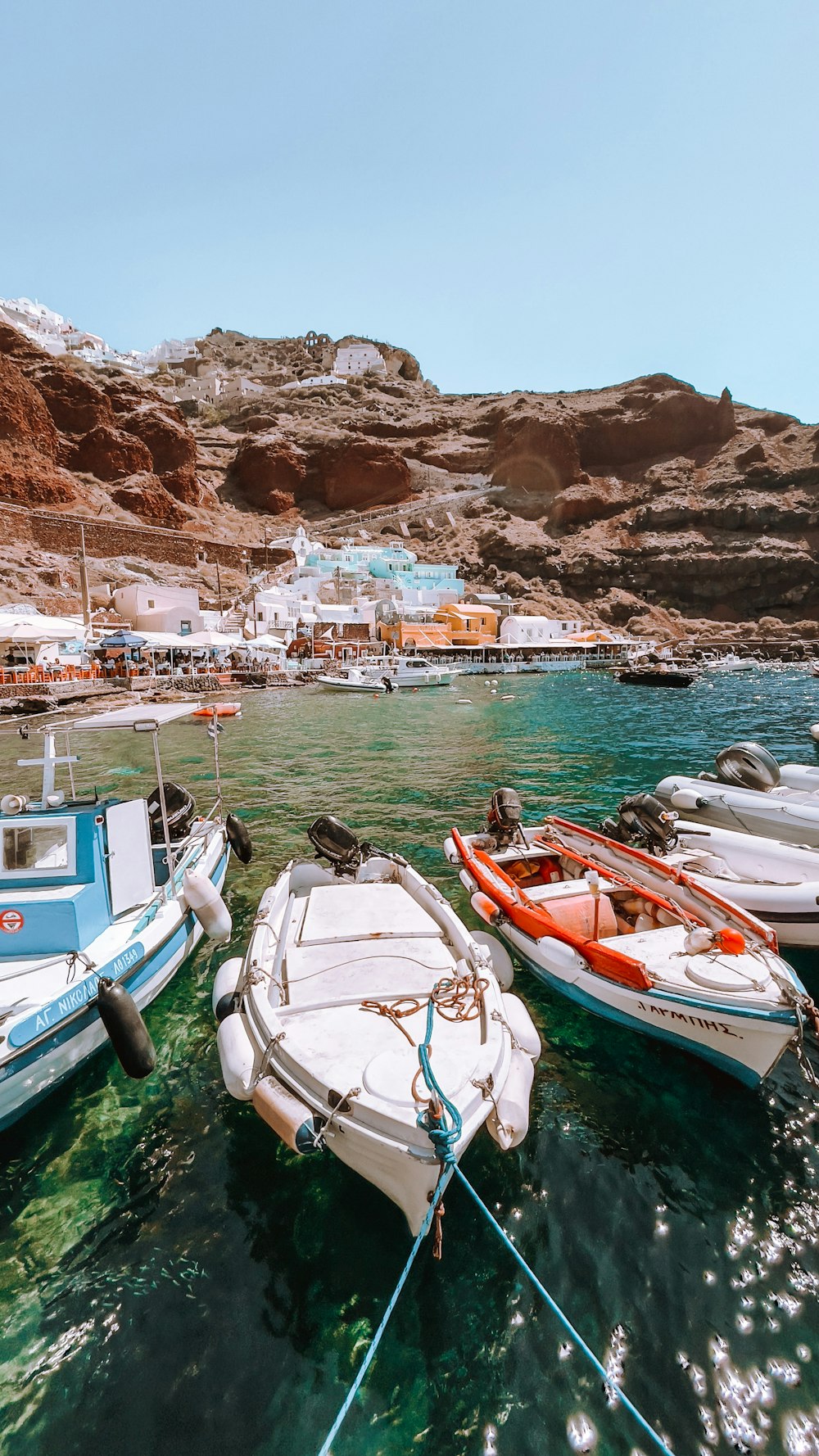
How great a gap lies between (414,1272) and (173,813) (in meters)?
7.70

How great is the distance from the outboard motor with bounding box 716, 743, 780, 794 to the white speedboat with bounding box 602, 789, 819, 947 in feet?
11.2

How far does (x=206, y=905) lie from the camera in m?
7.29

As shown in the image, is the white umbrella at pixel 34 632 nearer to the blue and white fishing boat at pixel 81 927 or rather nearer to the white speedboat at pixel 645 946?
the blue and white fishing boat at pixel 81 927

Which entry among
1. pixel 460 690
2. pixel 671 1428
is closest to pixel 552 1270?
pixel 671 1428

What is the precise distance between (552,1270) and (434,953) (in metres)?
2.46

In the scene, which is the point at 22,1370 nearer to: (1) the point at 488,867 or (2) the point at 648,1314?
(2) the point at 648,1314

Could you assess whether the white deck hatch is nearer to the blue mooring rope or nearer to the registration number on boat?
the registration number on boat

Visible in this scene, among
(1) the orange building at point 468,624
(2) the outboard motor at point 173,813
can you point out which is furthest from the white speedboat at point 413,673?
(2) the outboard motor at point 173,813

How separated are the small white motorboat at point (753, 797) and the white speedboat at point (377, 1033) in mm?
7348

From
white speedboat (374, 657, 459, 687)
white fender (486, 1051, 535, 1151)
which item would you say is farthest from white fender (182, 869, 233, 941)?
white speedboat (374, 657, 459, 687)

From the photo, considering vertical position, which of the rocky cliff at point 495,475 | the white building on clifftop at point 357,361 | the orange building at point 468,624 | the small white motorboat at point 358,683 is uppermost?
the white building on clifftop at point 357,361

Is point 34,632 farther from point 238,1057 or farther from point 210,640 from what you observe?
point 238,1057

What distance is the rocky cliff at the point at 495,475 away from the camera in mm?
74312

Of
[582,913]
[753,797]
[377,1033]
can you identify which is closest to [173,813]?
[377,1033]
